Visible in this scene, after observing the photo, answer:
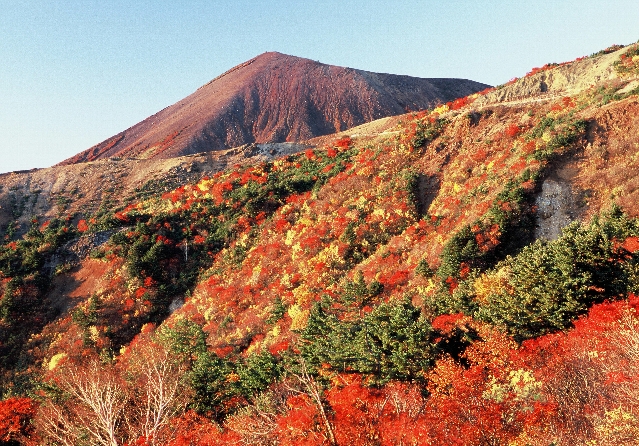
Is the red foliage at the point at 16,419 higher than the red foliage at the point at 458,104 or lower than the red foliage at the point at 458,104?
A: lower

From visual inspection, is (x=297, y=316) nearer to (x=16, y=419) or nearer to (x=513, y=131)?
(x=16, y=419)

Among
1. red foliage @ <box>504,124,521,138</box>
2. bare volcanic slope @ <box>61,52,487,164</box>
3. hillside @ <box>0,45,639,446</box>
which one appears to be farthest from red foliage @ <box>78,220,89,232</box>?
red foliage @ <box>504,124,521,138</box>

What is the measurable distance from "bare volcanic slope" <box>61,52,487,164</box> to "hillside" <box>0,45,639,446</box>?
48710 millimetres

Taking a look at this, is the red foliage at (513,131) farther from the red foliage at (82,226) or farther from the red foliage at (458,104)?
the red foliage at (82,226)

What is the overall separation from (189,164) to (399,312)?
60.0 metres

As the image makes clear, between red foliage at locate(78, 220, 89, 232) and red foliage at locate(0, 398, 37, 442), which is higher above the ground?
red foliage at locate(78, 220, 89, 232)

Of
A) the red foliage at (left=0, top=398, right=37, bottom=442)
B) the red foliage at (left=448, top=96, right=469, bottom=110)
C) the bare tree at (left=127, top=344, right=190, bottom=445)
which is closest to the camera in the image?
the bare tree at (left=127, top=344, right=190, bottom=445)

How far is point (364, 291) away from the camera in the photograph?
32281 mm

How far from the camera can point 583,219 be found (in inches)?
1234

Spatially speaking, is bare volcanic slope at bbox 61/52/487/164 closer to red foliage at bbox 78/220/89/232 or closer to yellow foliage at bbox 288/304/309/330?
red foliage at bbox 78/220/89/232

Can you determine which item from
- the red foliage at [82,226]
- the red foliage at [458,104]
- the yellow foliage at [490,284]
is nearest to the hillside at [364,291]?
the yellow foliage at [490,284]

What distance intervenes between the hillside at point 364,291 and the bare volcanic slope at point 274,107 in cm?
4871

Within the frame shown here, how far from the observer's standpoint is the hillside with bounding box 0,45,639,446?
17.3 m

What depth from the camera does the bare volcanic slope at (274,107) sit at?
4624 inches
